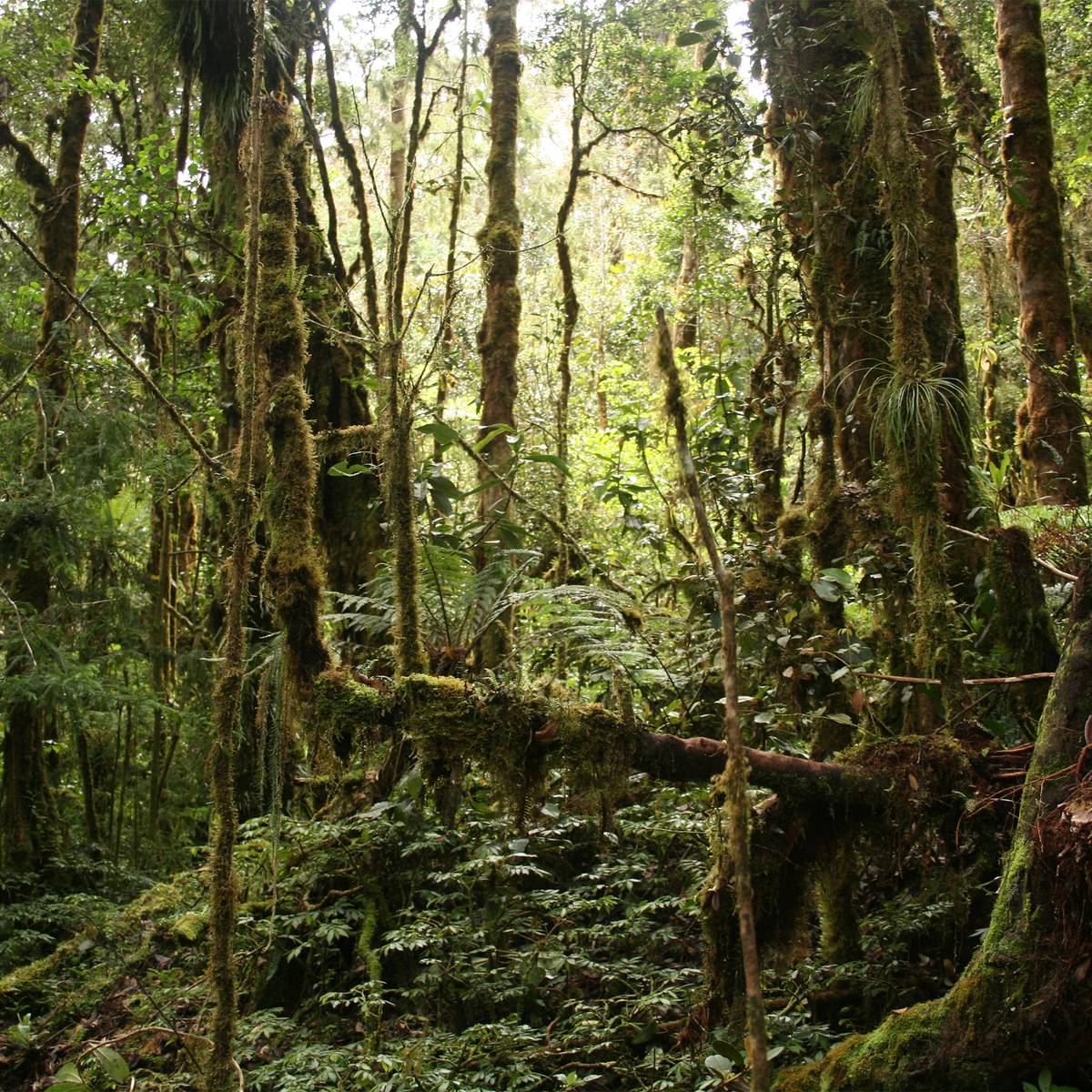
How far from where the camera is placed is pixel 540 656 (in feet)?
18.1

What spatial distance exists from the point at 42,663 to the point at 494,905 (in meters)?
4.02

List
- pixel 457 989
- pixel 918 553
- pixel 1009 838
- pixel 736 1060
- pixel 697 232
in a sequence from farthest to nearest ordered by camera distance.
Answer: pixel 697 232 < pixel 457 989 < pixel 918 553 < pixel 1009 838 < pixel 736 1060

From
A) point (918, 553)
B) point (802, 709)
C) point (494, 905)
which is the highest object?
point (918, 553)

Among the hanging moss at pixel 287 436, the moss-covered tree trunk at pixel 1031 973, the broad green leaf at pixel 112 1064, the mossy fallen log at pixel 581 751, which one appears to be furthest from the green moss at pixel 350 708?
the moss-covered tree trunk at pixel 1031 973

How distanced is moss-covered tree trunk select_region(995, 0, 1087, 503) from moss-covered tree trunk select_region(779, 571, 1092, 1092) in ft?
20.4

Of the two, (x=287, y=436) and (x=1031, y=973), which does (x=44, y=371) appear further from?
(x=1031, y=973)

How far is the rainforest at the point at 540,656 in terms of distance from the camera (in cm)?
313

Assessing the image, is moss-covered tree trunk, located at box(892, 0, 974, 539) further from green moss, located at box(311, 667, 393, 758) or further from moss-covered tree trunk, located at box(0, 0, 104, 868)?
moss-covered tree trunk, located at box(0, 0, 104, 868)

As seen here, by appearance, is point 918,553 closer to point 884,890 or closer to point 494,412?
Answer: point 884,890

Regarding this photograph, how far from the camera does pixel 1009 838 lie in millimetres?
3195

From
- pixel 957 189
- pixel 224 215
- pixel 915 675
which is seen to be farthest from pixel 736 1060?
pixel 957 189

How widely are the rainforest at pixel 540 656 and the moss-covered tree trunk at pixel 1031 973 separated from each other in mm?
14

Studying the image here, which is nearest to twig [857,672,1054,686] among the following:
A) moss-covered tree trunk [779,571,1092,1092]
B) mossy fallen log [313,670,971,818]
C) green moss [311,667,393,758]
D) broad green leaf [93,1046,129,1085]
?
mossy fallen log [313,670,971,818]

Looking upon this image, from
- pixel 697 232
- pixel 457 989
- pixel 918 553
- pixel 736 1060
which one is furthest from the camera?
pixel 697 232
